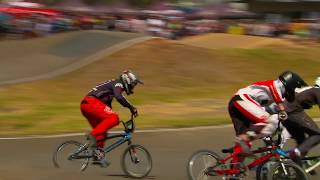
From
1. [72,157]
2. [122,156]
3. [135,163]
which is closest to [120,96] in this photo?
[122,156]

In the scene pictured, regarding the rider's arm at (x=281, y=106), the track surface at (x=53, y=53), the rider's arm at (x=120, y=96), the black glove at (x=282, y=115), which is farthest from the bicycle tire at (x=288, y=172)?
the track surface at (x=53, y=53)

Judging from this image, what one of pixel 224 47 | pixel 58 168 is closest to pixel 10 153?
pixel 58 168

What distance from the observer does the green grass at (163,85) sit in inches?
682

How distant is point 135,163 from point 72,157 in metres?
1.12

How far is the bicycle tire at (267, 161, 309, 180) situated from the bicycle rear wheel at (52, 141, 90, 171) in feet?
11.8

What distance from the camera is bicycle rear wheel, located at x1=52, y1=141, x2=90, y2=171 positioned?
33.3 ft

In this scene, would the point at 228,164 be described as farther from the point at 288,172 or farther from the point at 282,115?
the point at 282,115

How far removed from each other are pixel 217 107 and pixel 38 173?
11.1 metres

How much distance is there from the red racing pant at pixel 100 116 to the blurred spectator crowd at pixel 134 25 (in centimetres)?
2464

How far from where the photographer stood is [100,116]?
33.4 ft

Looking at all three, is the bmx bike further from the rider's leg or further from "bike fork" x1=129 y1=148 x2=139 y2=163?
the rider's leg

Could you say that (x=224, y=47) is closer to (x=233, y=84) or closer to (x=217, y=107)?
(x=233, y=84)

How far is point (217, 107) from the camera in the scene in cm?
1970

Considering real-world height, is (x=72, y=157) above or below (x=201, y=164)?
below
